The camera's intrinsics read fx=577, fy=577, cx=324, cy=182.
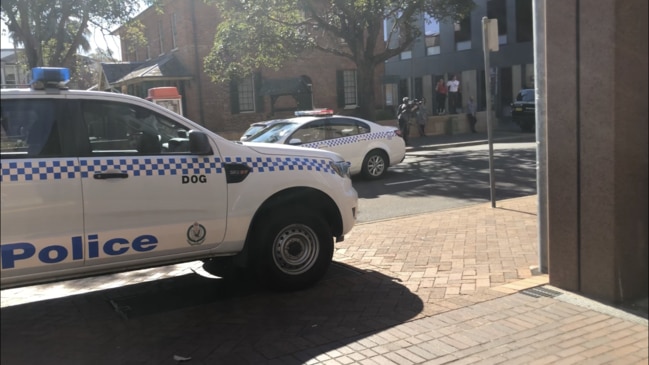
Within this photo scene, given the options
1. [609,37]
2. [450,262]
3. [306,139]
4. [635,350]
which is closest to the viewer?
[635,350]

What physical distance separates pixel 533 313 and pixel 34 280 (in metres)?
3.58

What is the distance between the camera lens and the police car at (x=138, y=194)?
4004mm

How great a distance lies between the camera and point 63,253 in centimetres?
411

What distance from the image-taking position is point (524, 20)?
30688 mm

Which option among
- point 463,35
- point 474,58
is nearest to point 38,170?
point 474,58

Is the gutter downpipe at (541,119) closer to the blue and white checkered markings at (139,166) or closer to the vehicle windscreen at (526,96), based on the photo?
the blue and white checkered markings at (139,166)

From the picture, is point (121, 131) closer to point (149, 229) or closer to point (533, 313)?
point (149, 229)

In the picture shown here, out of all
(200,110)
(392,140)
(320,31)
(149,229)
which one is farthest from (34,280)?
(200,110)

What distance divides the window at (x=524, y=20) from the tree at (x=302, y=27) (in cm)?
1144

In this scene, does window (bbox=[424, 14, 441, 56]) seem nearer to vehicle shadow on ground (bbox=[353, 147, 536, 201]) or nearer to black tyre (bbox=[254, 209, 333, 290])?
vehicle shadow on ground (bbox=[353, 147, 536, 201])

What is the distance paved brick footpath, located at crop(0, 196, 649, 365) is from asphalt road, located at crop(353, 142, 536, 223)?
3.27 metres

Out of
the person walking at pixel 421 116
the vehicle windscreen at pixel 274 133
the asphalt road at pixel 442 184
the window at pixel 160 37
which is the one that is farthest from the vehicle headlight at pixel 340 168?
the window at pixel 160 37

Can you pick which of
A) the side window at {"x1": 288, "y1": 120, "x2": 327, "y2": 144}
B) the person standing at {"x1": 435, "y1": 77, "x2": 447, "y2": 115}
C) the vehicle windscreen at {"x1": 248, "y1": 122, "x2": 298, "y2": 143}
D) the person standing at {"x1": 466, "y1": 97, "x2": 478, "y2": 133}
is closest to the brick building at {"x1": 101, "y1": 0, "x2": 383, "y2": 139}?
the person standing at {"x1": 435, "y1": 77, "x2": 447, "y2": 115}

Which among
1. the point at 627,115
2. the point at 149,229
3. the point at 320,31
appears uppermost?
the point at 320,31
